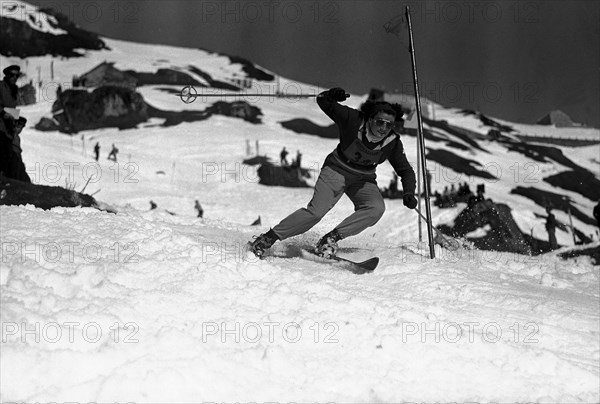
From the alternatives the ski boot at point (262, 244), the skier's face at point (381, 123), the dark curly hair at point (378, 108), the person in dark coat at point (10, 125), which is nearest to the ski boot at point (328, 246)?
the ski boot at point (262, 244)

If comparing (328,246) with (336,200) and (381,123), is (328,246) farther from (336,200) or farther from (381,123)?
(381,123)

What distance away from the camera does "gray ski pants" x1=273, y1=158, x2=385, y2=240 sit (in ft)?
17.2

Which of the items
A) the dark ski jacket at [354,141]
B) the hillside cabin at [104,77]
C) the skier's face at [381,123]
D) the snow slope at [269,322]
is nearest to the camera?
the snow slope at [269,322]

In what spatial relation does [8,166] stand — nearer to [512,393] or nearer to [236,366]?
[236,366]

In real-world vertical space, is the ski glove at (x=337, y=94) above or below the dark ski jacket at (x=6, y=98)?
below

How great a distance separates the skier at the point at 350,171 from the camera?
520cm

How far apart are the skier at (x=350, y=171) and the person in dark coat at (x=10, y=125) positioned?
18.4ft

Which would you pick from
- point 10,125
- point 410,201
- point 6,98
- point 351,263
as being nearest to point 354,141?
point 410,201

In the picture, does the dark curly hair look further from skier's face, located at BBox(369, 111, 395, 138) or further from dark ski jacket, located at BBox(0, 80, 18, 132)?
dark ski jacket, located at BBox(0, 80, 18, 132)

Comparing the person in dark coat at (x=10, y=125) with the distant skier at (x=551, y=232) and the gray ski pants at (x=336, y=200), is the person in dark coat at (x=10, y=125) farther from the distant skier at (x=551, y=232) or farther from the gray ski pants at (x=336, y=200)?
the distant skier at (x=551, y=232)

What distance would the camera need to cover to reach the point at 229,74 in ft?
323

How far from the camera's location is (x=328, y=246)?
5.44m

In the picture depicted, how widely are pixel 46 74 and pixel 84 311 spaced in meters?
80.6

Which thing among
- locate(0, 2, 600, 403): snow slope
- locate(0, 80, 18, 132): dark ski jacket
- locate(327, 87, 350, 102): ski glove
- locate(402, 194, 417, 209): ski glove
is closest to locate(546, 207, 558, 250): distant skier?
locate(0, 2, 600, 403): snow slope
